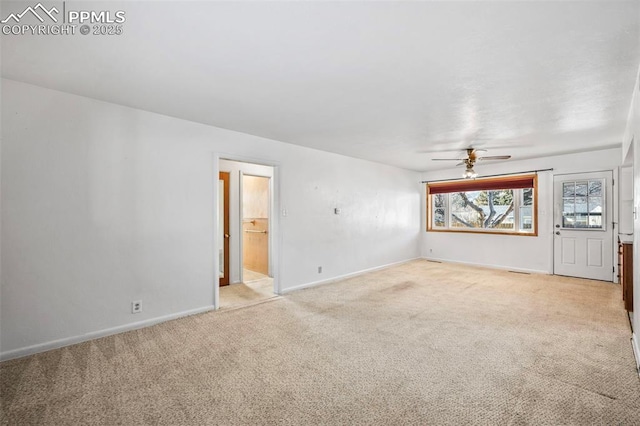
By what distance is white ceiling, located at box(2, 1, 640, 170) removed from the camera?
1.74 m

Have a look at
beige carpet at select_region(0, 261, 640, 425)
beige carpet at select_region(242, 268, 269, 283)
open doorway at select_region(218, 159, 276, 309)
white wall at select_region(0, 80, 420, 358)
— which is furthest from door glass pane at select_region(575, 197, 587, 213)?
beige carpet at select_region(242, 268, 269, 283)

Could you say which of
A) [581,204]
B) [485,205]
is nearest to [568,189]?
[581,204]

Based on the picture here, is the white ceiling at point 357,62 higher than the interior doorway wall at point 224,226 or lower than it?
higher

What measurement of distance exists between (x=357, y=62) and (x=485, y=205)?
6.20m

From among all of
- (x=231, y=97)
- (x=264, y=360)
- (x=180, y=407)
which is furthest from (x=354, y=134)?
(x=180, y=407)

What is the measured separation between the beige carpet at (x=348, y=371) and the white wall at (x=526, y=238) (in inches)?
96.9

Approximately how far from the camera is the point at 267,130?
4.13 metres

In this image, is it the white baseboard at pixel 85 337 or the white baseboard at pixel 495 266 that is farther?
the white baseboard at pixel 495 266

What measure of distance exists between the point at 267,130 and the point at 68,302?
292 cm

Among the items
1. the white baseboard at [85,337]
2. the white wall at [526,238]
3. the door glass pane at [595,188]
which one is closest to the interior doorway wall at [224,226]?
the white baseboard at [85,337]

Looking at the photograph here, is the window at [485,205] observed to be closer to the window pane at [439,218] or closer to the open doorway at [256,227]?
the window pane at [439,218]

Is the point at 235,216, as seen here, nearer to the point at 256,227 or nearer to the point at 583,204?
the point at 256,227

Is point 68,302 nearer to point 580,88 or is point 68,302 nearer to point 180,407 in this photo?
point 180,407

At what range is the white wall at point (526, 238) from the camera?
5.61m
